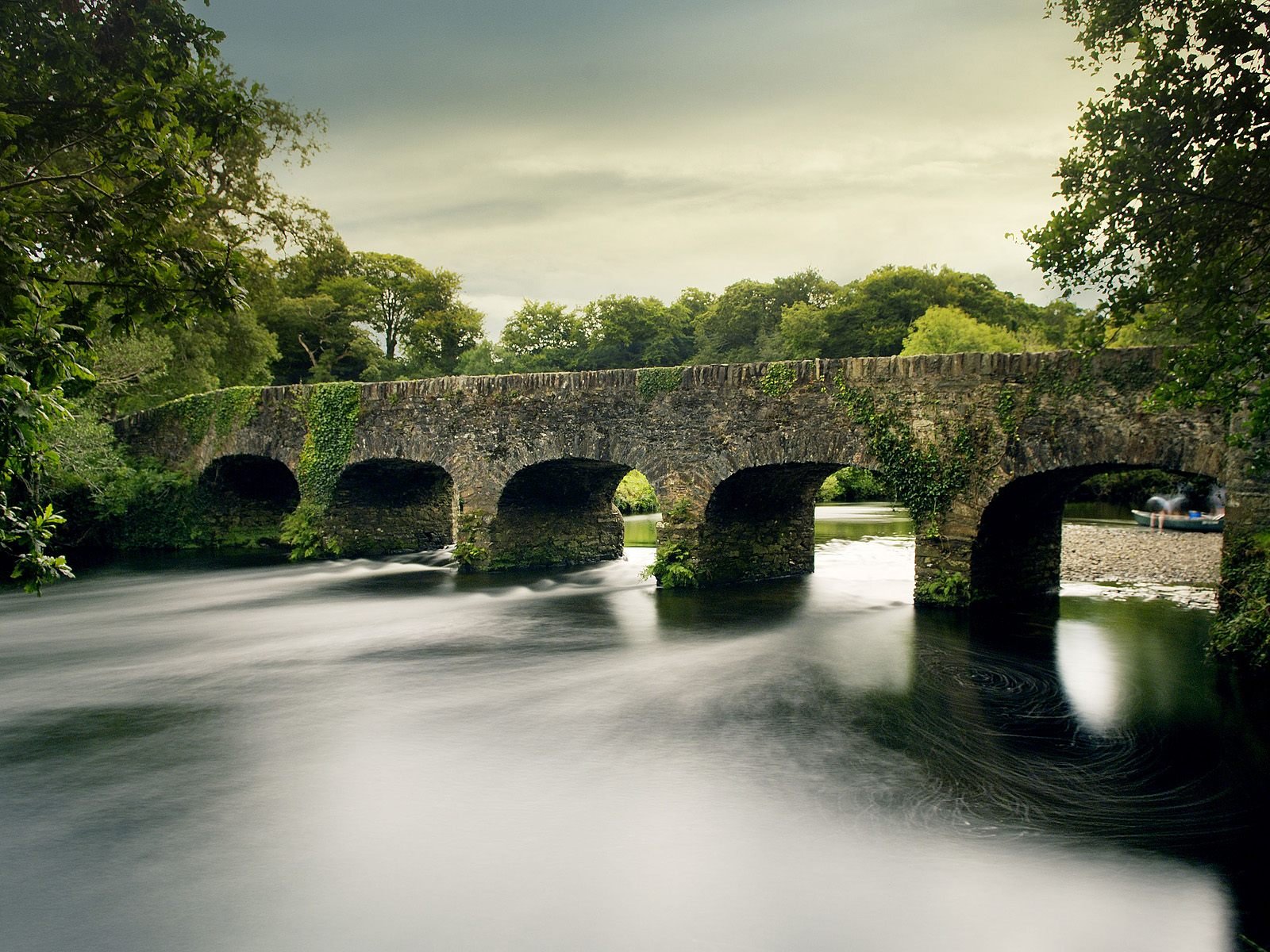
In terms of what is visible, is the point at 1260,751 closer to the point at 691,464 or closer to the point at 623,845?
the point at 623,845

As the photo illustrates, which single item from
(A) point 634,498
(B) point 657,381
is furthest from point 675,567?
(A) point 634,498

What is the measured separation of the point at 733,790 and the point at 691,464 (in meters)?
7.96

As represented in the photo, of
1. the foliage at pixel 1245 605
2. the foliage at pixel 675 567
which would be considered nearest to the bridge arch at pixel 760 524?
the foliage at pixel 675 567

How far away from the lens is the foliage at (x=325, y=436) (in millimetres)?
19016

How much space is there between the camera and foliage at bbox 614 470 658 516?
108 feet

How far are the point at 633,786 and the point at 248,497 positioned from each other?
1952 centimetres

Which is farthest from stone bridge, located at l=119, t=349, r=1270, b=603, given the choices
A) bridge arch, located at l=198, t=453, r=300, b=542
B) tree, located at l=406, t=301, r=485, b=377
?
tree, located at l=406, t=301, r=485, b=377

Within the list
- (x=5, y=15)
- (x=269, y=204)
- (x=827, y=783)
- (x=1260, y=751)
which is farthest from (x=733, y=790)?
(x=269, y=204)

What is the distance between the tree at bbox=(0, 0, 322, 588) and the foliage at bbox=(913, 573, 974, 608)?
10203 millimetres

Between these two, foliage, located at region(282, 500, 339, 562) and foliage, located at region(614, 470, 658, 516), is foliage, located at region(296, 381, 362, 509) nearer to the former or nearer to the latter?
foliage, located at region(282, 500, 339, 562)

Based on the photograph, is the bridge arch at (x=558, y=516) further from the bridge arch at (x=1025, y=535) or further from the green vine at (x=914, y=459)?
the bridge arch at (x=1025, y=535)

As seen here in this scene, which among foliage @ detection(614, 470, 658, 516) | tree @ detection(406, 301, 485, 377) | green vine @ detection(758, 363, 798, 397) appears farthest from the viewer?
tree @ detection(406, 301, 485, 377)

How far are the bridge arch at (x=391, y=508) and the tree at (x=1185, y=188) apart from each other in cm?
1429

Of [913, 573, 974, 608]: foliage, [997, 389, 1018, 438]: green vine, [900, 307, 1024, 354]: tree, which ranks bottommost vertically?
[913, 573, 974, 608]: foliage
